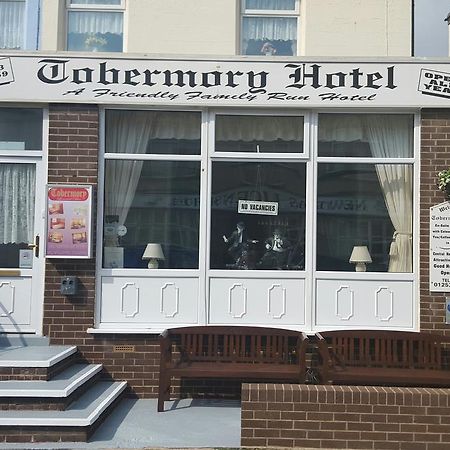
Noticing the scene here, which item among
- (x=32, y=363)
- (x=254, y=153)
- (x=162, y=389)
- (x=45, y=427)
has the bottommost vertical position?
(x=45, y=427)

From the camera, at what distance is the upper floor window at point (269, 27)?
8.74 meters

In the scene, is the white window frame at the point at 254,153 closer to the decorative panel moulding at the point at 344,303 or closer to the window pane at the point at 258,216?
the window pane at the point at 258,216

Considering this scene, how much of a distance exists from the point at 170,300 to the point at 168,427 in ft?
5.97

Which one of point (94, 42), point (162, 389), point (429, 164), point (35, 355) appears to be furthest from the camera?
point (94, 42)

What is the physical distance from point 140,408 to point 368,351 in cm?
272

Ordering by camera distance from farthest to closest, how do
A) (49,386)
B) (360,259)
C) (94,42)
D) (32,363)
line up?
(94,42) → (360,259) → (32,363) → (49,386)

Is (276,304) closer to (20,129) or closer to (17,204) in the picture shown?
(17,204)

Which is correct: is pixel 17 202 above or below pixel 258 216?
above

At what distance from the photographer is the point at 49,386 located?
6.51m

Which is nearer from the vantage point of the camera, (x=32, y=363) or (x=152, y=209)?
(x=32, y=363)

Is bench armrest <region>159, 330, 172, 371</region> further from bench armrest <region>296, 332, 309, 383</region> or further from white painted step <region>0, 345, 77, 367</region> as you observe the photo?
bench armrest <region>296, 332, 309, 383</region>

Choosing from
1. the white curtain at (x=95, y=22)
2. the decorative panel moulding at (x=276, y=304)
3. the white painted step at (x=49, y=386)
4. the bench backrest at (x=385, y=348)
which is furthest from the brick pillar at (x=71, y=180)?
the bench backrest at (x=385, y=348)

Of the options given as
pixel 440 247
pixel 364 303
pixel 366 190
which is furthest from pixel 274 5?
pixel 364 303

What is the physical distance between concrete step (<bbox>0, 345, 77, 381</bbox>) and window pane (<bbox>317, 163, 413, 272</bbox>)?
3.28 m
